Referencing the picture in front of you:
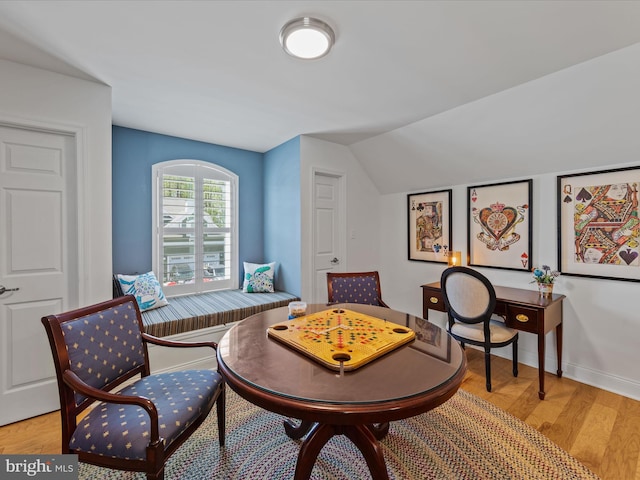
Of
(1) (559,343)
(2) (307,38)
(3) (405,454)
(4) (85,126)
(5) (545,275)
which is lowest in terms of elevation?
(3) (405,454)

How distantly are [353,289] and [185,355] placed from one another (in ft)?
5.39

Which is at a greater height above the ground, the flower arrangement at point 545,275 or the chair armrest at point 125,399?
the flower arrangement at point 545,275

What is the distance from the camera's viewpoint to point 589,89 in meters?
2.03

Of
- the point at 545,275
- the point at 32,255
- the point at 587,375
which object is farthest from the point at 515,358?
the point at 32,255

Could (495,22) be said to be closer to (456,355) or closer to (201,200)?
(456,355)

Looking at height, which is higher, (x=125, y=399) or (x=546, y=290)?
(x=546, y=290)

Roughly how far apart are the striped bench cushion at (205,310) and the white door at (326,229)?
0.43 metres

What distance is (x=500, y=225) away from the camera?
120 inches

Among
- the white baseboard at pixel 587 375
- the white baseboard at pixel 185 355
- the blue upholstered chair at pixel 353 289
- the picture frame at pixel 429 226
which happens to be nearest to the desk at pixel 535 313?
the white baseboard at pixel 587 375

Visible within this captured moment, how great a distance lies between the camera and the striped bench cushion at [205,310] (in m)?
2.60

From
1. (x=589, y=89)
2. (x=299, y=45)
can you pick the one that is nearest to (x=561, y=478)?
(x=589, y=89)

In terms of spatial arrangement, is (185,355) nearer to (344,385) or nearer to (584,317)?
(344,385)

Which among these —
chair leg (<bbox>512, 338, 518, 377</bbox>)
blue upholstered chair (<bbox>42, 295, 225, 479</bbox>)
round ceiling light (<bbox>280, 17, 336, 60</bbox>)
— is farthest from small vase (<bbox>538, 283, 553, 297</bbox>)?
blue upholstered chair (<bbox>42, 295, 225, 479</bbox>)

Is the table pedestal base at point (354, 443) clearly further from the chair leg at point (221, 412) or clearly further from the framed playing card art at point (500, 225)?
the framed playing card art at point (500, 225)
